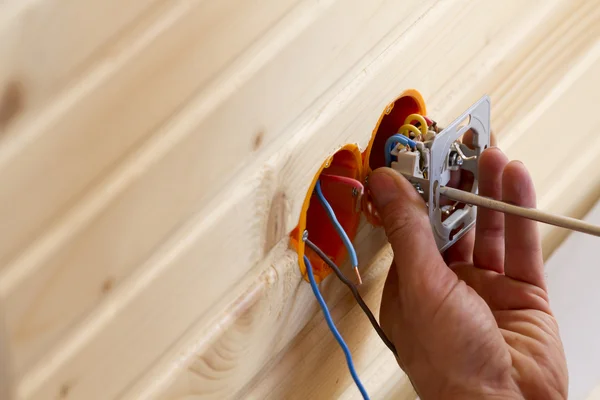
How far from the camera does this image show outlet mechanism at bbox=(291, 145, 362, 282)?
745 millimetres

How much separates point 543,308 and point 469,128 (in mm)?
232

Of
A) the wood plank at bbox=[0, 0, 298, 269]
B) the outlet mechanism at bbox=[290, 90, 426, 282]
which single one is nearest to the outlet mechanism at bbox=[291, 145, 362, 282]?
the outlet mechanism at bbox=[290, 90, 426, 282]

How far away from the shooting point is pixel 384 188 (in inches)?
28.1

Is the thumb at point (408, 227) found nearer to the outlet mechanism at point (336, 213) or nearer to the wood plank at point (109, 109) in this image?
the outlet mechanism at point (336, 213)

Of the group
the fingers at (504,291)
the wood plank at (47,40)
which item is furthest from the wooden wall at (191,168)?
the fingers at (504,291)

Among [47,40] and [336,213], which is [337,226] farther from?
[47,40]

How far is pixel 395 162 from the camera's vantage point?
733 millimetres

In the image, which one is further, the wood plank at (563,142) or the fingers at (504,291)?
the wood plank at (563,142)

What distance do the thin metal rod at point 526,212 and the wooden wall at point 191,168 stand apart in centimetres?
12

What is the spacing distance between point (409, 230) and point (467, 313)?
107mm

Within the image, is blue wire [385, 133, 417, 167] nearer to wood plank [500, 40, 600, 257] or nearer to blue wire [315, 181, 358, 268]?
blue wire [315, 181, 358, 268]

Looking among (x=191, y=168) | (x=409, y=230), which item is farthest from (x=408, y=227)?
(x=191, y=168)

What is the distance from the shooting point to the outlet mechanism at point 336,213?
74 centimetres

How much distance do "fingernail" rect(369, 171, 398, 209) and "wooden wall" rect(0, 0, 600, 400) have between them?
0.16 feet
